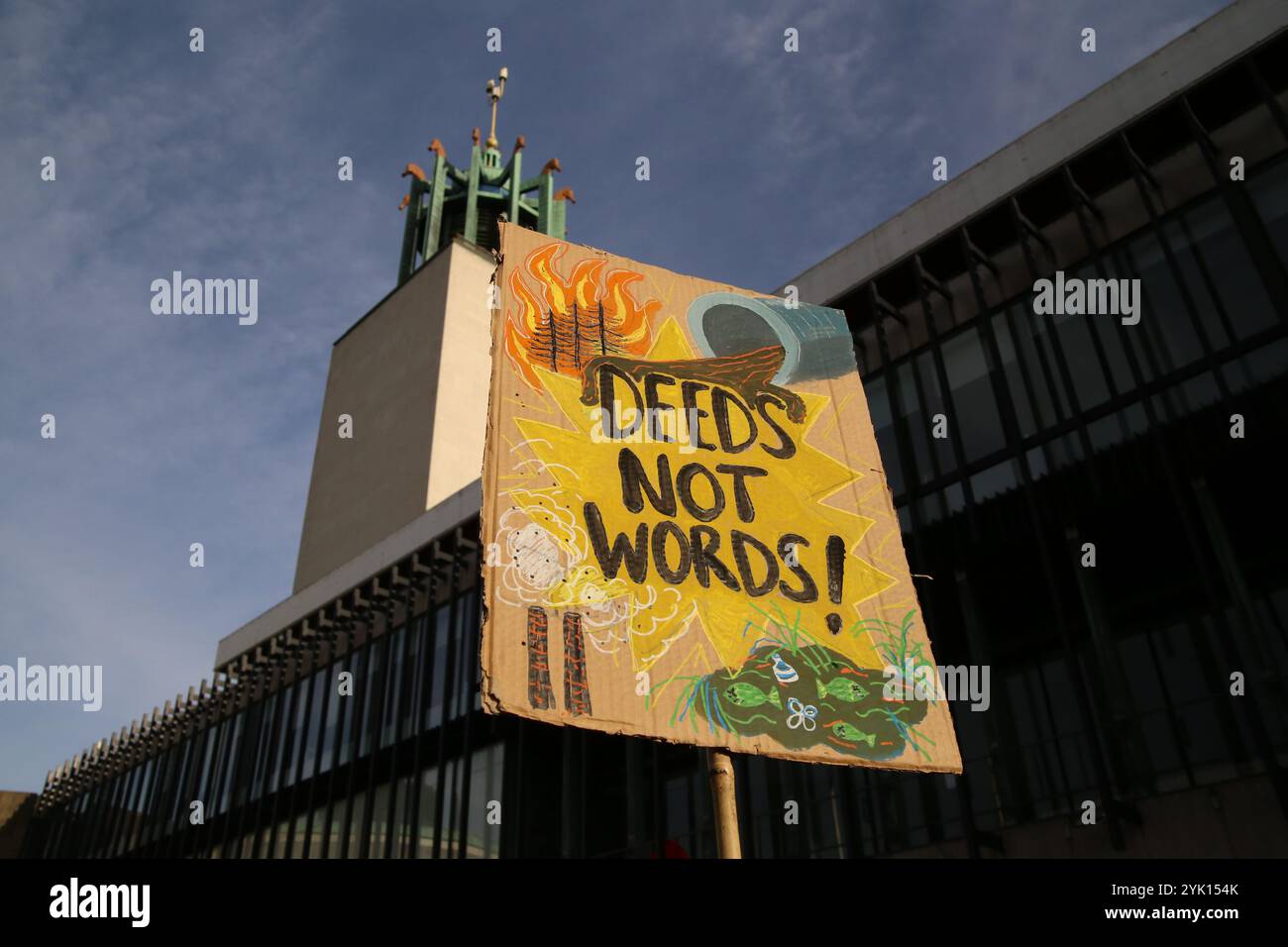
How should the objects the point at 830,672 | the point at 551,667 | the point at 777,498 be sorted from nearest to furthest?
the point at 551,667 → the point at 830,672 → the point at 777,498

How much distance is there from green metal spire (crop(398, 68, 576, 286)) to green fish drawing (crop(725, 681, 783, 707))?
1562 inches

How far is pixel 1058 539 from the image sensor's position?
14859 millimetres

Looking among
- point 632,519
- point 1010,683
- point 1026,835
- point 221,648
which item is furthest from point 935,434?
point 221,648

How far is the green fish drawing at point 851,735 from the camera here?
5594 mm

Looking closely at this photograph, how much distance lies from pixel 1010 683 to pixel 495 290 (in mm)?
12056

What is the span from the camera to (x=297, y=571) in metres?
36.5

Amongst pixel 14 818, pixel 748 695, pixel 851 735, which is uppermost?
pixel 14 818

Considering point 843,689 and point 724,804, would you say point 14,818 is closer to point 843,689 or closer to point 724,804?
point 724,804

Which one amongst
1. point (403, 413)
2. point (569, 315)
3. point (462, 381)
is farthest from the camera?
point (403, 413)

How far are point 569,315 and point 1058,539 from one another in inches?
418

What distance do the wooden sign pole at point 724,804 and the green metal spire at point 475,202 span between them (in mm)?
39875

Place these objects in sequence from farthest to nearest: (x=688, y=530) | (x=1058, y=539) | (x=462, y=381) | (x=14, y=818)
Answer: (x=14, y=818) < (x=462, y=381) < (x=1058, y=539) < (x=688, y=530)

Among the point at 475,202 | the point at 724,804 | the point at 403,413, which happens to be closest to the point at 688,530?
the point at 724,804
